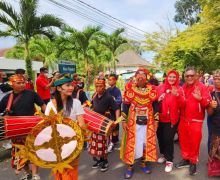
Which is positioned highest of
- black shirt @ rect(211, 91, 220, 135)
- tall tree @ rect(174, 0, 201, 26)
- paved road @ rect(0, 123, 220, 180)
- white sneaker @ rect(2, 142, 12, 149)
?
tall tree @ rect(174, 0, 201, 26)

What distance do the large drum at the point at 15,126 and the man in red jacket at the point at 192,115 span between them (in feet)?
8.22

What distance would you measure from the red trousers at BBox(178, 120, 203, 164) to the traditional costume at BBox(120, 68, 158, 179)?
505 mm

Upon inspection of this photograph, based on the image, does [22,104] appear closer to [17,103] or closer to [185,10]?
[17,103]

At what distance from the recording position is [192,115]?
4.81 metres

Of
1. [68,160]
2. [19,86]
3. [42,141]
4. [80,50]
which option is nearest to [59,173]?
[68,160]

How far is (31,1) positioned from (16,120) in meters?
7.81

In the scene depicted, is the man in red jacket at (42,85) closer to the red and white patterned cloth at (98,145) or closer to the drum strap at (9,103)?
the red and white patterned cloth at (98,145)

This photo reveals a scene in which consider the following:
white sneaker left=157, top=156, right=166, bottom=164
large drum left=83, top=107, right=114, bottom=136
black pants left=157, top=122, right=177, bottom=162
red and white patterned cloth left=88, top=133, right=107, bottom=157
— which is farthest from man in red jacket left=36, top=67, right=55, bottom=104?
large drum left=83, top=107, right=114, bottom=136

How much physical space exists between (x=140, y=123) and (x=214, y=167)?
1.33m

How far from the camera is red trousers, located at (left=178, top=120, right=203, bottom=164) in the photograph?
484 cm

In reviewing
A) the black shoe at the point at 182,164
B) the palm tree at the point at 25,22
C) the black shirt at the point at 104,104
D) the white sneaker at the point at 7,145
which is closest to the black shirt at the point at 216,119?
the black shoe at the point at 182,164

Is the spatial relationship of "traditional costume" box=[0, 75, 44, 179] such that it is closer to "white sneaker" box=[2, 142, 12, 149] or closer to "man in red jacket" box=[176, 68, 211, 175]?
"white sneaker" box=[2, 142, 12, 149]

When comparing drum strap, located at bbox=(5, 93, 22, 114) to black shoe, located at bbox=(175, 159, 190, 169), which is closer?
drum strap, located at bbox=(5, 93, 22, 114)

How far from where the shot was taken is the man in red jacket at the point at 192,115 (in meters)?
4.70
